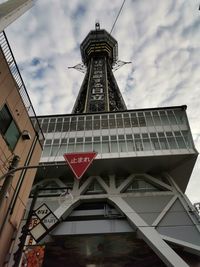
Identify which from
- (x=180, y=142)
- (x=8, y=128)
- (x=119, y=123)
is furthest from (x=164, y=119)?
(x=8, y=128)

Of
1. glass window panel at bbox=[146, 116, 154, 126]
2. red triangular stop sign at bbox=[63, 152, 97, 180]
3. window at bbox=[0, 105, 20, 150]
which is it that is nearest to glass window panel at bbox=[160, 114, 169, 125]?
glass window panel at bbox=[146, 116, 154, 126]

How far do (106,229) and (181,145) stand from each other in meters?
13.5

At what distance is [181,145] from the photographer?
1182 inches

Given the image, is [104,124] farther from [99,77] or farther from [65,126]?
[99,77]

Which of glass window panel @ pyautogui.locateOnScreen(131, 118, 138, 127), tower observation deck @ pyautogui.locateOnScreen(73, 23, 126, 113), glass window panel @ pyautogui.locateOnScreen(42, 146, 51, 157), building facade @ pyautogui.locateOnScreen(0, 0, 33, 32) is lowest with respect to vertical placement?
building facade @ pyautogui.locateOnScreen(0, 0, 33, 32)

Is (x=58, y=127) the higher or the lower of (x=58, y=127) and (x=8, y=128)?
the higher

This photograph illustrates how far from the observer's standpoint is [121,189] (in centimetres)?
3098

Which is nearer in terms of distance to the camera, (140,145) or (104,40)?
(140,145)

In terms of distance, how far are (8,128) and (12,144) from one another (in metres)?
0.96

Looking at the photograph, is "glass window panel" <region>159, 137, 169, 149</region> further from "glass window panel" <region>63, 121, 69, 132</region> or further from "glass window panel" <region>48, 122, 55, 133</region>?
"glass window panel" <region>48, 122, 55, 133</region>

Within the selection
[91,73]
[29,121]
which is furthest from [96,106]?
[29,121]

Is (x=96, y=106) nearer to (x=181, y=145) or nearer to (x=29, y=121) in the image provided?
(x=181, y=145)

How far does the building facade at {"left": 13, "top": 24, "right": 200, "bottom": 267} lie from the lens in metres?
26.3

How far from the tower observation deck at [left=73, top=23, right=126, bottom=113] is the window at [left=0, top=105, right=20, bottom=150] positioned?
45329mm
